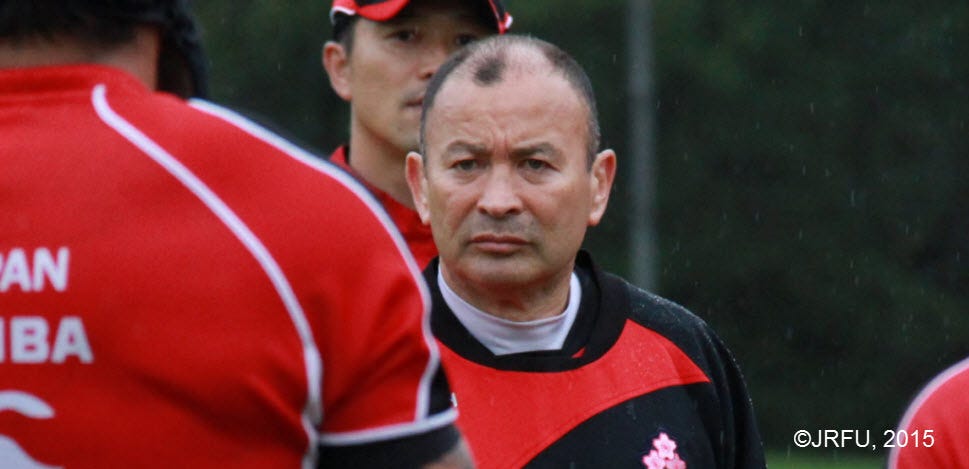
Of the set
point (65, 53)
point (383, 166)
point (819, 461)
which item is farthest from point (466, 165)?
point (819, 461)

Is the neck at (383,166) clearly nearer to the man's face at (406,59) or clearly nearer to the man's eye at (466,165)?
the man's face at (406,59)

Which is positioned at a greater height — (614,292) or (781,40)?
(614,292)

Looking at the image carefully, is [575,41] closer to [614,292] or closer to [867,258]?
[867,258]

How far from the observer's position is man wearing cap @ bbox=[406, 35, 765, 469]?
352 cm

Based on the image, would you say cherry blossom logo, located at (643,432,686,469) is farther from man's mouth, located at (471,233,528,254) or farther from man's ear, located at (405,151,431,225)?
man's ear, located at (405,151,431,225)

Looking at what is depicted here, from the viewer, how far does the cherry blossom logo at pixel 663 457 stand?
3.49 m

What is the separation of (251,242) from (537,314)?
1482mm

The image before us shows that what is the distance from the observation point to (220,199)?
2260 millimetres

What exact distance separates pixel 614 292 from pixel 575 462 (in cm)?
48

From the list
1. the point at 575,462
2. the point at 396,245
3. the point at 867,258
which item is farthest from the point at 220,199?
the point at 867,258

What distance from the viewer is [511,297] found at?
3.64m

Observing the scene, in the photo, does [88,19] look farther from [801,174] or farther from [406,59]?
[801,174]

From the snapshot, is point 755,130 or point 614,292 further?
point 755,130

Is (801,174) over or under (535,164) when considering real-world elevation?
under
